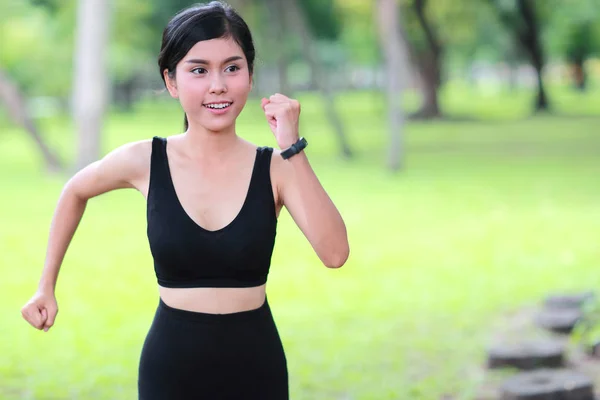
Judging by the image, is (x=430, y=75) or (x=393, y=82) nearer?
(x=393, y=82)

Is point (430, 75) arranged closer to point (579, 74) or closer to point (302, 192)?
point (579, 74)

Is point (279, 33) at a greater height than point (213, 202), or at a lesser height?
greater

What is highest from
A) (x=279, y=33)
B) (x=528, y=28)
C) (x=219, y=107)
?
(x=279, y=33)

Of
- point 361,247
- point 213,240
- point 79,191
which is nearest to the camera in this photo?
point 213,240

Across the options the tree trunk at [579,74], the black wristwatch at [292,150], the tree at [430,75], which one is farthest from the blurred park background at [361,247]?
the tree trunk at [579,74]

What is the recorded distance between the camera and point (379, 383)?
696cm

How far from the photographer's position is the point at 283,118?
9.64 ft

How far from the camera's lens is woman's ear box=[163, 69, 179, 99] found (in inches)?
121

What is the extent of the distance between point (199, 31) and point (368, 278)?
26.2 ft

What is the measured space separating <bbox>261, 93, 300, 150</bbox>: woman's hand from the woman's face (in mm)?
95

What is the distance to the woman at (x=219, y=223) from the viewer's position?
9.66 feet

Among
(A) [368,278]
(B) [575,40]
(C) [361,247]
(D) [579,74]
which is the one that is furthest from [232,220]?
(D) [579,74]

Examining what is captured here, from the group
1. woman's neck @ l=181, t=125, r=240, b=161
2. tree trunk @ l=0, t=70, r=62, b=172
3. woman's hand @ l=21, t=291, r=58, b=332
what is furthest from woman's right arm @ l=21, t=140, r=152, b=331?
tree trunk @ l=0, t=70, r=62, b=172

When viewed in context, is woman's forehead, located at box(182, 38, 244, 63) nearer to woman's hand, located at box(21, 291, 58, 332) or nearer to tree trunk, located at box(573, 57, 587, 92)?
woman's hand, located at box(21, 291, 58, 332)
